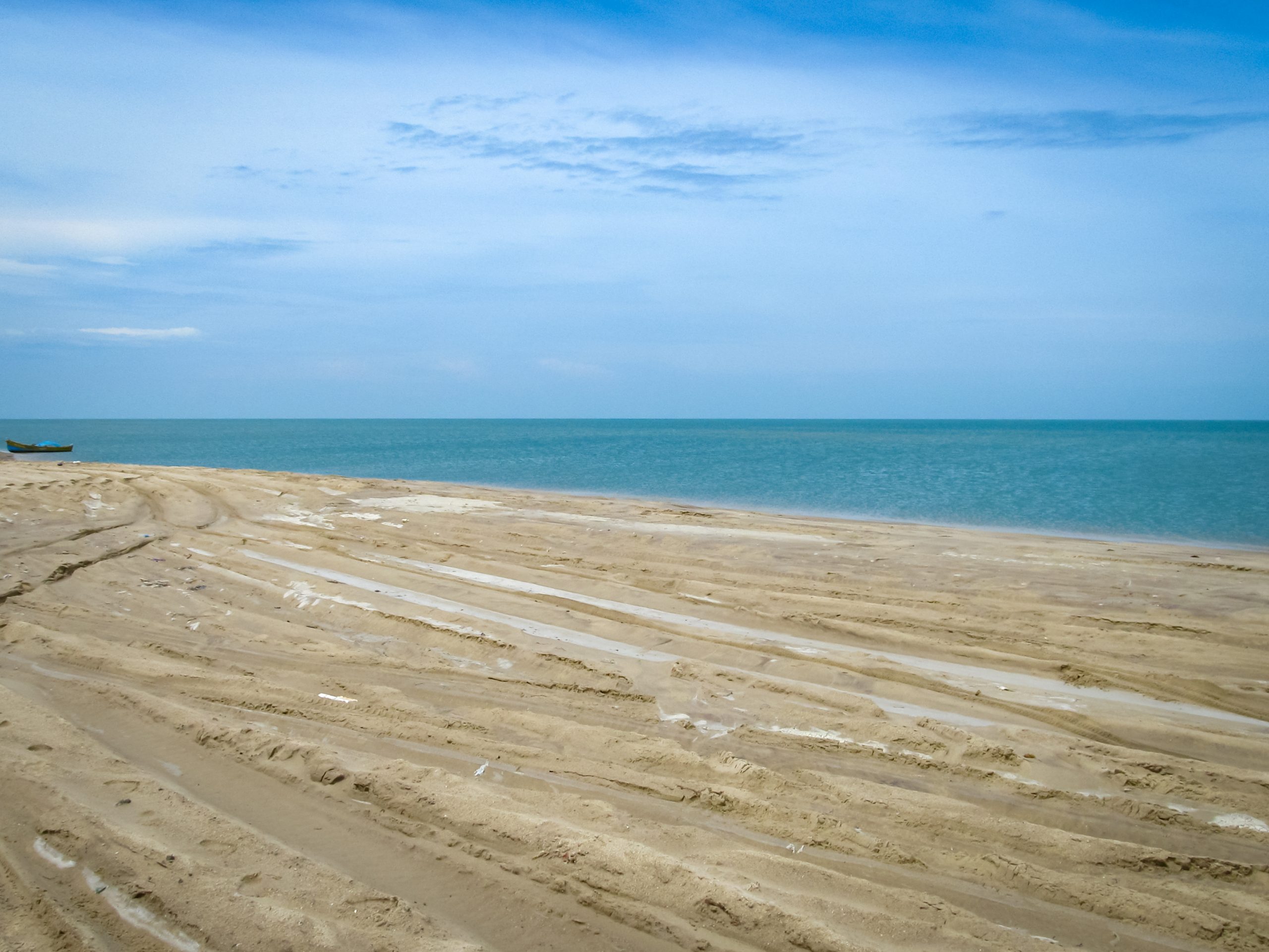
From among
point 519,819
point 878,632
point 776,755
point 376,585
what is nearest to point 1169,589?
point 878,632

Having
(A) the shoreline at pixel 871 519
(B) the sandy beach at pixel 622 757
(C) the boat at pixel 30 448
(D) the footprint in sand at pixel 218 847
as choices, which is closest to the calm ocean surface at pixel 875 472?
(A) the shoreline at pixel 871 519

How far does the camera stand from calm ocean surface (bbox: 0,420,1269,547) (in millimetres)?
20797

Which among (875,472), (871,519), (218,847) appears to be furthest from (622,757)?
(875,472)

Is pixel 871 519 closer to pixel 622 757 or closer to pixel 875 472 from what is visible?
pixel 622 757

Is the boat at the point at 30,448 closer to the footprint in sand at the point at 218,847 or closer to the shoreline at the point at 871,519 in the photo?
the shoreline at the point at 871,519

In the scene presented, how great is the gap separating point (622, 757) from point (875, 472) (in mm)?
33108

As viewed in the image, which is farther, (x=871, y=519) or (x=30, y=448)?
(x=30, y=448)

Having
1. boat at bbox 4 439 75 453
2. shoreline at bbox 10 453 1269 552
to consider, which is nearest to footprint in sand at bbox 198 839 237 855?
shoreline at bbox 10 453 1269 552

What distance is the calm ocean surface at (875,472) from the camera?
819 inches

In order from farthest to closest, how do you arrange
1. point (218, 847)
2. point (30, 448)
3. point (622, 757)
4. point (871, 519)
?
point (30, 448)
point (871, 519)
point (622, 757)
point (218, 847)

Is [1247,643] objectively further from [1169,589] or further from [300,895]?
[300,895]

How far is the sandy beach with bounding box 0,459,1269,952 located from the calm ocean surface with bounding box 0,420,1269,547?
34.9 ft

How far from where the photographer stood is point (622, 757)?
17.0 feet

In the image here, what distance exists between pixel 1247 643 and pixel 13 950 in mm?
9872
